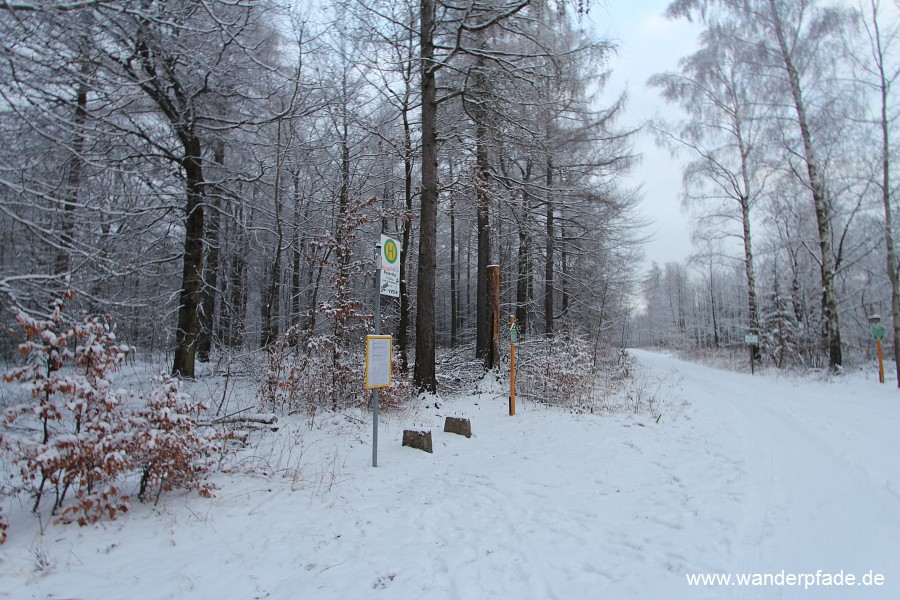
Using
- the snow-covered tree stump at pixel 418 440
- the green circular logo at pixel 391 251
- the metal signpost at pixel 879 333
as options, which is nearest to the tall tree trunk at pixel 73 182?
the green circular logo at pixel 391 251

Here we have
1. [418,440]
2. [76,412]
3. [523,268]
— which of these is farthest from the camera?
[523,268]

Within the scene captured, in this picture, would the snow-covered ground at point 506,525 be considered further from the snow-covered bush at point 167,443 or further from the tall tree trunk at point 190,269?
the tall tree trunk at point 190,269

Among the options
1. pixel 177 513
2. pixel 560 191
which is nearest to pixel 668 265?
pixel 560 191

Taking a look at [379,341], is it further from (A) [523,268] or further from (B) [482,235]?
(A) [523,268]

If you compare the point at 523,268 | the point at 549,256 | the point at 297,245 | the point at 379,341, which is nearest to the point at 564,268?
the point at 523,268

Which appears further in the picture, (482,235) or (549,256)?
(549,256)

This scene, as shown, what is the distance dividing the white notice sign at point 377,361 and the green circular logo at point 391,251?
985mm

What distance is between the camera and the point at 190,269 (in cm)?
954

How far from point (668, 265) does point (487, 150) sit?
6562 centimetres

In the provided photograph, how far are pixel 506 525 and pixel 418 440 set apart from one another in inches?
96.0

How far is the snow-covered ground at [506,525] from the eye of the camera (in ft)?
8.89

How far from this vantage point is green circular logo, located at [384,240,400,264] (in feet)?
17.3

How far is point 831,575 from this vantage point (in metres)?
2.69

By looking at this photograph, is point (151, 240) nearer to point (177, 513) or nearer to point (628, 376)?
point (177, 513)
